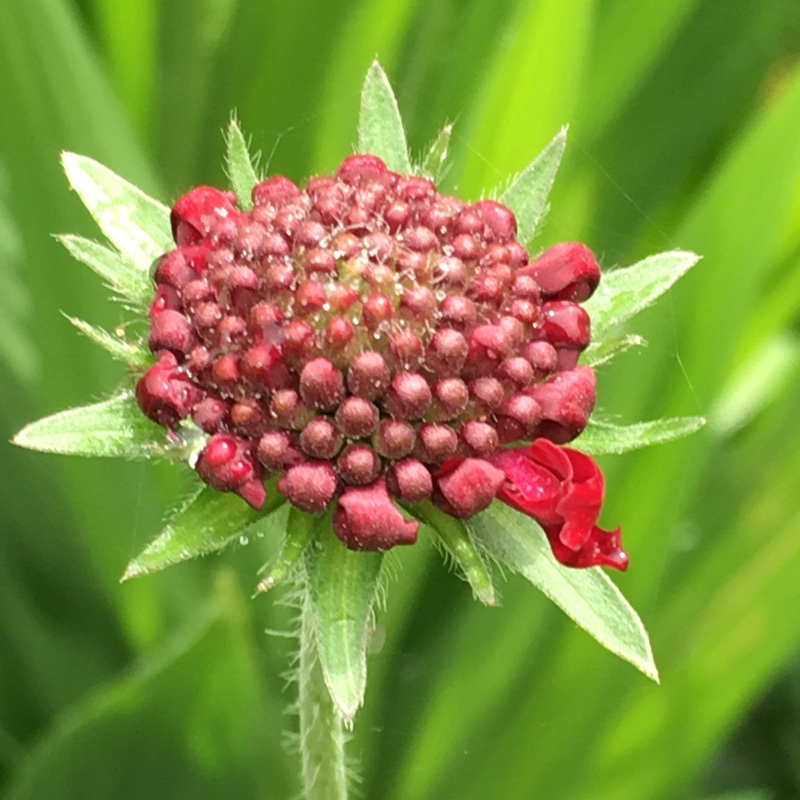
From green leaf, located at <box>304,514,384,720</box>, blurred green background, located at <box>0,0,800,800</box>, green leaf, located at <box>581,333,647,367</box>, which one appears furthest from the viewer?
blurred green background, located at <box>0,0,800,800</box>

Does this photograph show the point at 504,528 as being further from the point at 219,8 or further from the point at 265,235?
the point at 219,8

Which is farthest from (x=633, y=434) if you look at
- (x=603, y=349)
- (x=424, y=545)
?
(x=424, y=545)

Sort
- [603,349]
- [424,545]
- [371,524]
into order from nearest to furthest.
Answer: [371,524]
[603,349]
[424,545]

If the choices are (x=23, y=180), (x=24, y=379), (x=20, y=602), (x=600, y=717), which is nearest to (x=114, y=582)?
(x=20, y=602)

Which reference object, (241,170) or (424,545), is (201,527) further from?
(424,545)

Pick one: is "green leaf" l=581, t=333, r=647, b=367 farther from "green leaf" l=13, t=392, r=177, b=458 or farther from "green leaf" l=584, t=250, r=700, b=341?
"green leaf" l=13, t=392, r=177, b=458

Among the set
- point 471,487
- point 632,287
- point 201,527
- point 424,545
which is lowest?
point 424,545

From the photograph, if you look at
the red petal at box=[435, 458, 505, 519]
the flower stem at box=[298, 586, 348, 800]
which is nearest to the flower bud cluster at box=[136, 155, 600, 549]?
the red petal at box=[435, 458, 505, 519]
